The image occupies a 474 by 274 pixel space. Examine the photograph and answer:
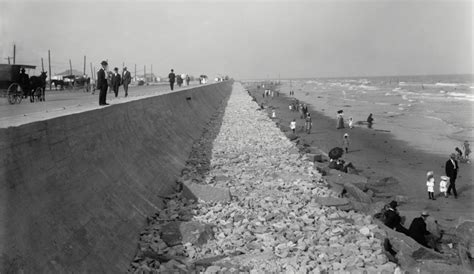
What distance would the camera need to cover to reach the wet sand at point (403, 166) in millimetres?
12266

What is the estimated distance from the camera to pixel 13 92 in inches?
Result: 669

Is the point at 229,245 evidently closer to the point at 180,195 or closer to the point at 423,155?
the point at 180,195

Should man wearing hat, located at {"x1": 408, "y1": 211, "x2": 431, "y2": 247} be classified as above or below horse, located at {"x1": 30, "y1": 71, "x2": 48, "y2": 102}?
below

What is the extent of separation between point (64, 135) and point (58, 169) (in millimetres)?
746

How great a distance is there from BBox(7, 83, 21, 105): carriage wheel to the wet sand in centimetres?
1467

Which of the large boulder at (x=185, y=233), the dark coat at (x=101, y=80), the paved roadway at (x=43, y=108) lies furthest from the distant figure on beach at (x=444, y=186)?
the dark coat at (x=101, y=80)

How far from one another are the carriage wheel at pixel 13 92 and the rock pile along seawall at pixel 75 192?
8265 millimetres

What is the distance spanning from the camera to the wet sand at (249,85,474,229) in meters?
12.3

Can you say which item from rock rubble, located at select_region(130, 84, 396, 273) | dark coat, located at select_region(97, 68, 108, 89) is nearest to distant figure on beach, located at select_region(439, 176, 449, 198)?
rock rubble, located at select_region(130, 84, 396, 273)

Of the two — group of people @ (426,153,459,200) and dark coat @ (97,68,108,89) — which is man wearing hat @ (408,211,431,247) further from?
dark coat @ (97,68,108,89)

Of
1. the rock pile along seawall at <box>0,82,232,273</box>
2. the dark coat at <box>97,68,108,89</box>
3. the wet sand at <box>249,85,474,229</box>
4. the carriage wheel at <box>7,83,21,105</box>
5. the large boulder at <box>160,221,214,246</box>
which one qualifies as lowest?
the wet sand at <box>249,85,474,229</box>

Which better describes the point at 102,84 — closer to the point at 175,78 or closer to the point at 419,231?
the point at 419,231

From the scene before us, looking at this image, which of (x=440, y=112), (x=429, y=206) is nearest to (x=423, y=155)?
(x=429, y=206)

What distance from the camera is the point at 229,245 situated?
320 inches
